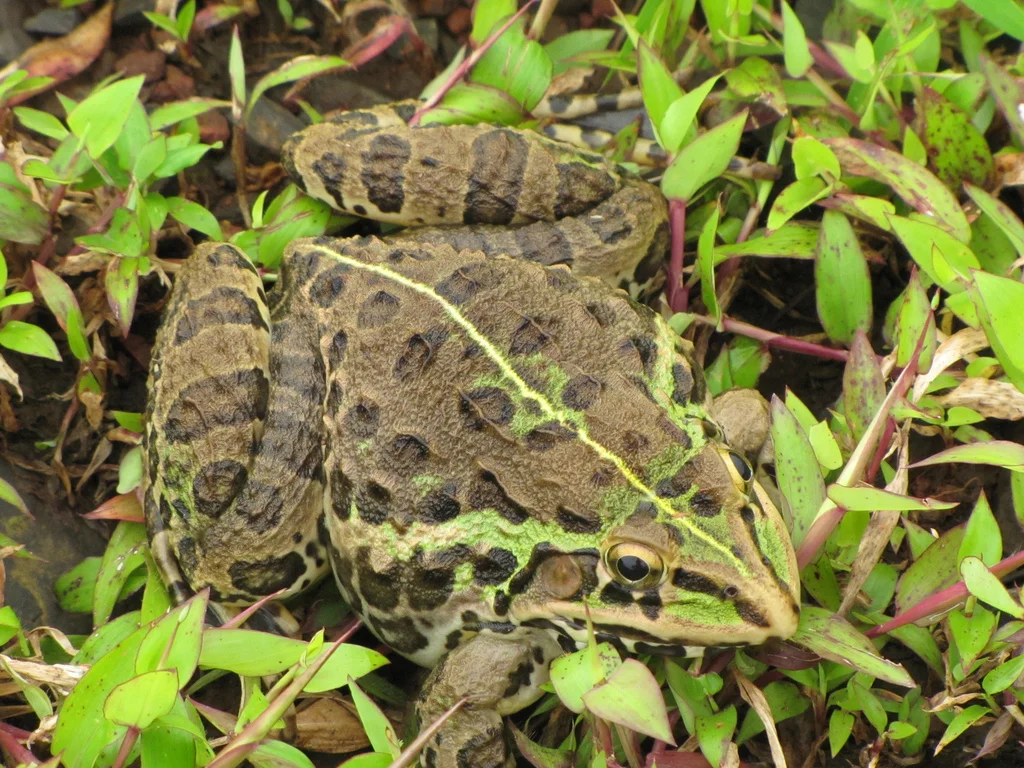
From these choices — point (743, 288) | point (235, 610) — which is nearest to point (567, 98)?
point (743, 288)

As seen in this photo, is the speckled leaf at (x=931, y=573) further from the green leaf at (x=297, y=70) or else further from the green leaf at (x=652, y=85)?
the green leaf at (x=297, y=70)

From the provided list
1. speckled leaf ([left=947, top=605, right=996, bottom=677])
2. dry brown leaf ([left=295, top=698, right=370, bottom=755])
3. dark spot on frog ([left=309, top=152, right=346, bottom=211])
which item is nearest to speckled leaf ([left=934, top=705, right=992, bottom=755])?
speckled leaf ([left=947, top=605, right=996, bottom=677])

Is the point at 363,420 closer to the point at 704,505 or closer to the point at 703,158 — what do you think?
the point at 704,505

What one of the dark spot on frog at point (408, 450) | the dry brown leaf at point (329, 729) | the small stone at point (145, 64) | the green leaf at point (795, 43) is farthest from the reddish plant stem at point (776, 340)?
the small stone at point (145, 64)

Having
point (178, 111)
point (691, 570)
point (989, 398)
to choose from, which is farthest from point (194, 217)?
→ point (989, 398)

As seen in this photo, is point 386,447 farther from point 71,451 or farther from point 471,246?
point 71,451

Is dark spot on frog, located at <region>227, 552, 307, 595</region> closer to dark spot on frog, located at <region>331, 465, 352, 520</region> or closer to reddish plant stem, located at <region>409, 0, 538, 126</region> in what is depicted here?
dark spot on frog, located at <region>331, 465, 352, 520</region>
